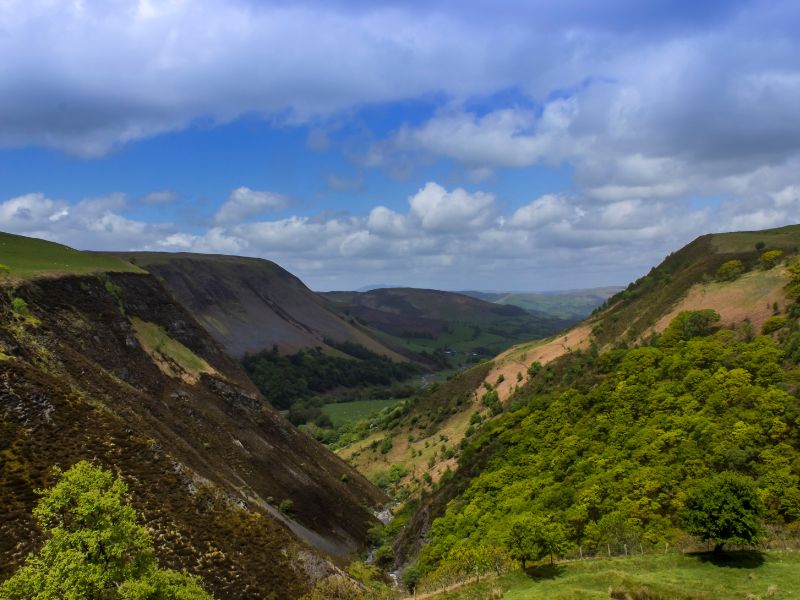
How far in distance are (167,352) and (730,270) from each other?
92152 mm

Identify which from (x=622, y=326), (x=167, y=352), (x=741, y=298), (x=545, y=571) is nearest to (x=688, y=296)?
(x=741, y=298)

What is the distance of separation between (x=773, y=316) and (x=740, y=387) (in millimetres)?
20863

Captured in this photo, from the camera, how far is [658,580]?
36.8m

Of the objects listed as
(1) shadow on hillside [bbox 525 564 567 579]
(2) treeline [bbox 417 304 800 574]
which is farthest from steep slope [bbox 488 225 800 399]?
(1) shadow on hillside [bbox 525 564 567 579]

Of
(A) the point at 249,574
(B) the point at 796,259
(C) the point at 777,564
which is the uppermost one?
(B) the point at 796,259

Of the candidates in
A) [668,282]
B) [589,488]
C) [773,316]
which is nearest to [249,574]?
[589,488]

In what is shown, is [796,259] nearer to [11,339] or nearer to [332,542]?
[332,542]

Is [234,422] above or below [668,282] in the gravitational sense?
below

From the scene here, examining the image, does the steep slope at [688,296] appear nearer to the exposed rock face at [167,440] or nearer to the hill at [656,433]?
the hill at [656,433]

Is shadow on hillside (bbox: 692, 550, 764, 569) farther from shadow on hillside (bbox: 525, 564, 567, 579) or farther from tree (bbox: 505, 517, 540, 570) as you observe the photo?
tree (bbox: 505, 517, 540, 570)

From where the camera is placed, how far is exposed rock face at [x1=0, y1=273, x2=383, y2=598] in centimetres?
4428

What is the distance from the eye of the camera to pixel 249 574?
1813 inches

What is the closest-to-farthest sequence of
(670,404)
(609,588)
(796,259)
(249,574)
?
(609,588) < (249,574) < (670,404) < (796,259)

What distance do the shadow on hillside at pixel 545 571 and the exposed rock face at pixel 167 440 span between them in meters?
19.1
